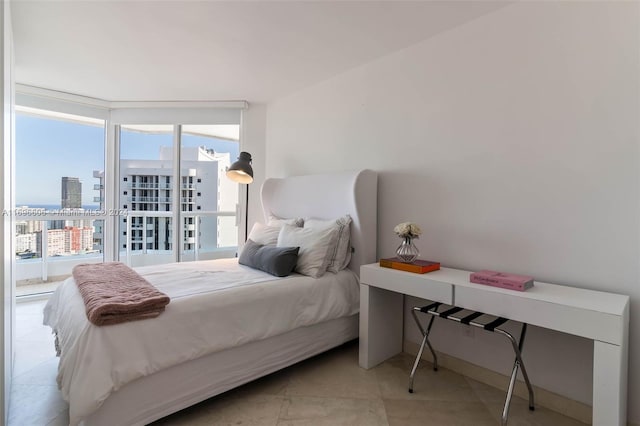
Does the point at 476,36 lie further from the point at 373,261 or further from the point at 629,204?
the point at 373,261

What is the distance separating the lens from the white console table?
1.33m

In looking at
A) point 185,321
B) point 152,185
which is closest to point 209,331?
point 185,321

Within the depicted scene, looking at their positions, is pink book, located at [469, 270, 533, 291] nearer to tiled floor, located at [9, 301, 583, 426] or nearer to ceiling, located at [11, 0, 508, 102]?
tiled floor, located at [9, 301, 583, 426]

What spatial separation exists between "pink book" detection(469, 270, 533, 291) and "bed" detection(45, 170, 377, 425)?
97 centimetres

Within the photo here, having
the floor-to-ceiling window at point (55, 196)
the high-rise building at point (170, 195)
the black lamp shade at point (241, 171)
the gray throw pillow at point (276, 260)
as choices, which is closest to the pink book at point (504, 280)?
the gray throw pillow at point (276, 260)

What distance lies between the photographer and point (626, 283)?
1.62m

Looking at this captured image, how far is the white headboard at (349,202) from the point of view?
2605mm

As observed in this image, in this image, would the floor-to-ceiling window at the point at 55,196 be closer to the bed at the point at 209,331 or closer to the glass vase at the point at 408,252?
the bed at the point at 209,331

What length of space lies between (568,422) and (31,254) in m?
5.50

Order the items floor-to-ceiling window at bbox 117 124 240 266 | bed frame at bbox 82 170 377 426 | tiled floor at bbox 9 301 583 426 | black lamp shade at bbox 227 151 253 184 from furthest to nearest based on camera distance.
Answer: floor-to-ceiling window at bbox 117 124 240 266, black lamp shade at bbox 227 151 253 184, tiled floor at bbox 9 301 583 426, bed frame at bbox 82 170 377 426

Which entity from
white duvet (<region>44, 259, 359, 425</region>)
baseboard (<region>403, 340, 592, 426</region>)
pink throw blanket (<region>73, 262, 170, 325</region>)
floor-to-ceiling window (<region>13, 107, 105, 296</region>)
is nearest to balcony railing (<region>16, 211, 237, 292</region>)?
floor-to-ceiling window (<region>13, 107, 105, 296</region>)

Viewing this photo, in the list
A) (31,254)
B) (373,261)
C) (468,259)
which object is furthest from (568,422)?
(31,254)

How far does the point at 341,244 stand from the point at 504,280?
1.18 m

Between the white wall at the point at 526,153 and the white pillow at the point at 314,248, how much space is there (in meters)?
0.52
